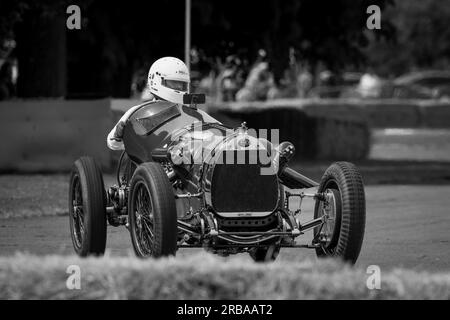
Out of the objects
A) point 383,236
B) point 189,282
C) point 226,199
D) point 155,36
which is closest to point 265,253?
point 226,199

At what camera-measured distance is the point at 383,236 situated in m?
13.0

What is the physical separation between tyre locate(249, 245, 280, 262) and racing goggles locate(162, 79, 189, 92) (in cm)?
147

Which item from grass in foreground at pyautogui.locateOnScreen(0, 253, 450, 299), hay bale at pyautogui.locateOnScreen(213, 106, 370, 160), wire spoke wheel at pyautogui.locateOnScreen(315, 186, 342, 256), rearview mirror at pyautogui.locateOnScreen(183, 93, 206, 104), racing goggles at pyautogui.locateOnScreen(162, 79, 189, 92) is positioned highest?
racing goggles at pyautogui.locateOnScreen(162, 79, 189, 92)

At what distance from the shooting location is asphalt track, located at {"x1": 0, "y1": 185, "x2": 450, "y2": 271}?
11312 millimetres

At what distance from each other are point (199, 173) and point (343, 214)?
1126 millimetres

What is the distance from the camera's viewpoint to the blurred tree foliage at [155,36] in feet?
→ 70.3

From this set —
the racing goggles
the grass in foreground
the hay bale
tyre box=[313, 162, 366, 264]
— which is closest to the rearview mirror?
the racing goggles

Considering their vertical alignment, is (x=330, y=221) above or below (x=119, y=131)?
below

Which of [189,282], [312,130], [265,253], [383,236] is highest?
[189,282]

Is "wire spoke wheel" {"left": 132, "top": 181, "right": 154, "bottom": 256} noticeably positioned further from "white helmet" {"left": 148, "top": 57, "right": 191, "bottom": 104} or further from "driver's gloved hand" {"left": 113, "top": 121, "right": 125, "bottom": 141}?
"white helmet" {"left": 148, "top": 57, "right": 191, "bottom": 104}

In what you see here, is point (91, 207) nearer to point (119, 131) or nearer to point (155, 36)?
point (119, 131)

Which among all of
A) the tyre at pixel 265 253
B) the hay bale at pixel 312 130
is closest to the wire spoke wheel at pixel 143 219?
the tyre at pixel 265 253
